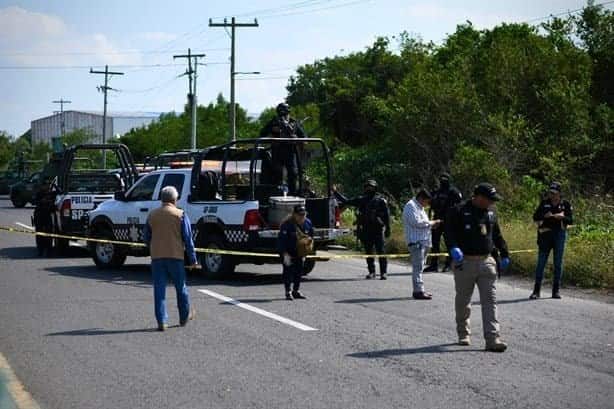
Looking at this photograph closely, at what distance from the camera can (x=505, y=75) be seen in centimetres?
3500

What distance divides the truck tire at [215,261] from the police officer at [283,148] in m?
1.58

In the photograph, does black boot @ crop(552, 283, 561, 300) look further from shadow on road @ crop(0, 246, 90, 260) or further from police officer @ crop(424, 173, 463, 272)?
shadow on road @ crop(0, 246, 90, 260)

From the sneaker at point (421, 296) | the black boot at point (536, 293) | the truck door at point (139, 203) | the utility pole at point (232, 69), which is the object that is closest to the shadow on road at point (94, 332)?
the sneaker at point (421, 296)

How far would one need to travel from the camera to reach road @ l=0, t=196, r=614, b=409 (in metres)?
8.23

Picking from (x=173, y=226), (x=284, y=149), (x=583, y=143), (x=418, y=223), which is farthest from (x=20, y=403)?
(x=583, y=143)

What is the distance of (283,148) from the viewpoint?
→ 17750 mm

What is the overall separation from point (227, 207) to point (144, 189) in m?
2.83

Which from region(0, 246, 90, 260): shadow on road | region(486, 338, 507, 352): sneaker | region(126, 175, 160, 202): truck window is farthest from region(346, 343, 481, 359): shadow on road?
region(0, 246, 90, 260): shadow on road

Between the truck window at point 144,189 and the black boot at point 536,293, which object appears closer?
the black boot at point 536,293

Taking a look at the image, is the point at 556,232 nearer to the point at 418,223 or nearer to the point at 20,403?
the point at 418,223

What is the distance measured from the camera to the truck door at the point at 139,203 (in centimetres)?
1891

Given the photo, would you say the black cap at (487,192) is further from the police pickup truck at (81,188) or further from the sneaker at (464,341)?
the police pickup truck at (81,188)

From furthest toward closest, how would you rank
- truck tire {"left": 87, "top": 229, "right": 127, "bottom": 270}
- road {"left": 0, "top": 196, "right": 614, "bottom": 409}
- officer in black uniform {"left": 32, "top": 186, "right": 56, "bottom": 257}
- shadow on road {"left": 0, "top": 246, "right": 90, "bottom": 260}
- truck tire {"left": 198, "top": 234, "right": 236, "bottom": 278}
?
officer in black uniform {"left": 32, "top": 186, "right": 56, "bottom": 257}, shadow on road {"left": 0, "top": 246, "right": 90, "bottom": 260}, truck tire {"left": 87, "top": 229, "right": 127, "bottom": 270}, truck tire {"left": 198, "top": 234, "right": 236, "bottom": 278}, road {"left": 0, "top": 196, "right": 614, "bottom": 409}

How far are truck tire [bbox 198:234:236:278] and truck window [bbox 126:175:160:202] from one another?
2157 millimetres
